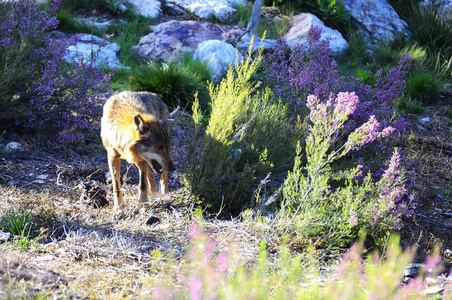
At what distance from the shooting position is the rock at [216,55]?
891cm

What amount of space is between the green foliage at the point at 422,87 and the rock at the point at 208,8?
187 inches

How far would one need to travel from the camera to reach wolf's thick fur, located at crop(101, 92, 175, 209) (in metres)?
4.63

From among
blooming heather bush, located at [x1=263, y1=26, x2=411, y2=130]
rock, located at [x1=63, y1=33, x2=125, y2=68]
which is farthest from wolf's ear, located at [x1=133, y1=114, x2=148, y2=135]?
rock, located at [x1=63, y1=33, x2=125, y2=68]

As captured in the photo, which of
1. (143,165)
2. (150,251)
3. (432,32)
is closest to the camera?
(150,251)

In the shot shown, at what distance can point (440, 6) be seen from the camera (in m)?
12.7

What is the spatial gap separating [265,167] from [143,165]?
1.31 meters

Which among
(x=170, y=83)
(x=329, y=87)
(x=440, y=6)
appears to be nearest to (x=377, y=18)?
(x=440, y=6)

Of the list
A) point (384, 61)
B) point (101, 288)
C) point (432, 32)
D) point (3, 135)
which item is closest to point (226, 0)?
point (384, 61)

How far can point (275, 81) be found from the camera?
23.2ft

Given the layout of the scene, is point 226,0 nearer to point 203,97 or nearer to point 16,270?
point 203,97

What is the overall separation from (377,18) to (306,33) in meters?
2.58

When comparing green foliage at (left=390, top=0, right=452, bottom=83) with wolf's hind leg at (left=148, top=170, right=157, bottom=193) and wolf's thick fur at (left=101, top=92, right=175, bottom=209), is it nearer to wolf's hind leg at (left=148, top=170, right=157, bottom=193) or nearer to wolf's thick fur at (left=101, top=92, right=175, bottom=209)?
wolf's hind leg at (left=148, top=170, right=157, bottom=193)

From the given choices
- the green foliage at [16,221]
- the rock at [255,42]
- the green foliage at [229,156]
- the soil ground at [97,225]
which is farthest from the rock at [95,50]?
the green foliage at [16,221]

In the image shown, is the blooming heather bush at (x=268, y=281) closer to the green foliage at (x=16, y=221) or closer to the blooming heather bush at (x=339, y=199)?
the blooming heather bush at (x=339, y=199)
